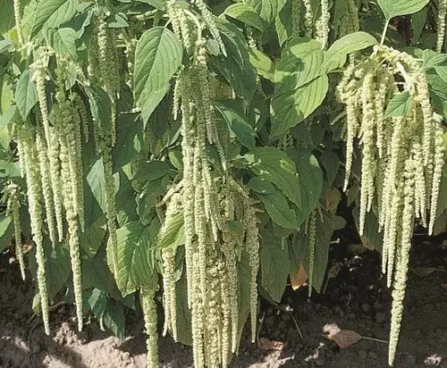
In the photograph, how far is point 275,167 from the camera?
175 centimetres

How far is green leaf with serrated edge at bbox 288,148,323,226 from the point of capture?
6.22 feet

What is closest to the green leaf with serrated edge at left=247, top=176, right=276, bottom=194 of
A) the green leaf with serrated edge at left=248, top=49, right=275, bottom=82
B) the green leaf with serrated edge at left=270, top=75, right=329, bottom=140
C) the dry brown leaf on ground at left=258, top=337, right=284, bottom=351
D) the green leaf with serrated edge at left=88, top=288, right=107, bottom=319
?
the green leaf with serrated edge at left=270, top=75, right=329, bottom=140

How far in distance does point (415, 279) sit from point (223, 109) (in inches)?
75.9

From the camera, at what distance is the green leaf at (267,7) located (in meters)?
1.68

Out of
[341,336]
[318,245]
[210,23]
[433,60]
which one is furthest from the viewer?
[341,336]

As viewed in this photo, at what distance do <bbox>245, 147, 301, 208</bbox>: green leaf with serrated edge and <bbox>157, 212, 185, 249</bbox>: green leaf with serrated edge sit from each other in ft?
0.70

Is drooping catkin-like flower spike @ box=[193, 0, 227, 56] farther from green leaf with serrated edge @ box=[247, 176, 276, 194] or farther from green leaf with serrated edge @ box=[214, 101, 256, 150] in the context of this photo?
green leaf with serrated edge @ box=[247, 176, 276, 194]

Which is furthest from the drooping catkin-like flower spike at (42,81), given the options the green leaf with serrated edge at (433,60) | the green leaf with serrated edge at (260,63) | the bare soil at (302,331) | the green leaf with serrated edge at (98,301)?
the bare soil at (302,331)

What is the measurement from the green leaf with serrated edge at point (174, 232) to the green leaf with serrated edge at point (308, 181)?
1.11 ft

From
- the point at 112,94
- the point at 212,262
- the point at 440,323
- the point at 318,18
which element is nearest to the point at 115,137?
the point at 112,94

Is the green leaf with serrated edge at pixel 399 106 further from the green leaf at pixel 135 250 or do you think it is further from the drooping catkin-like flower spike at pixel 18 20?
the drooping catkin-like flower spike at pixel 18 20

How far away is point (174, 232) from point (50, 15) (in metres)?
0.57

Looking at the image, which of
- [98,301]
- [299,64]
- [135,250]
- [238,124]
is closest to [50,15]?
[238,124]

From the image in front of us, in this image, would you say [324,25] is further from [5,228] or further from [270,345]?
[270,345]
